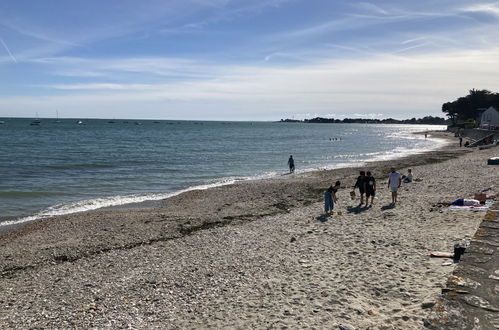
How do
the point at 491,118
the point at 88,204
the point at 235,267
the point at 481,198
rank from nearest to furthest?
the point at 235,267
the point at 481,198
the point at 88,204
the point at 491,118

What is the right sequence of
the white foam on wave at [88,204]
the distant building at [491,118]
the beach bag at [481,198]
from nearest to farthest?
the beach bag at [481,198]
the white foam on wave at [88,204]
the distant building at [491,118]

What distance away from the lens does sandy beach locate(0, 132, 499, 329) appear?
7.71 meters

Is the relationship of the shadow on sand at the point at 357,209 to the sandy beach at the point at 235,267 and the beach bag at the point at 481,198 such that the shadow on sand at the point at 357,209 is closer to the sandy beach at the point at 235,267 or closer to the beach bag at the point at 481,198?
the sandy beach at the point at 235,267

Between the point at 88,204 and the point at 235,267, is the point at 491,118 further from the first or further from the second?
the point at 235,267

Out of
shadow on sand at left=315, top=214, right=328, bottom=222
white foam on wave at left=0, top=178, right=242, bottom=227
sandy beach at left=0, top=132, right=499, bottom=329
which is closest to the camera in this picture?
sandy beach at left=0, top=132, right=499, bottom=329

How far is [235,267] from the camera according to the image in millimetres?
10430

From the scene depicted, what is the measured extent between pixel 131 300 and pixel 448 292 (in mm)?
6576

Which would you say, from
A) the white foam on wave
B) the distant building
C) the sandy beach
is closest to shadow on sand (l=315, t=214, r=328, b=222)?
the sandy beach

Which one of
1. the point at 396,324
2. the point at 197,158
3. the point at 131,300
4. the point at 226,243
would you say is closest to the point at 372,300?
the point at 396,324

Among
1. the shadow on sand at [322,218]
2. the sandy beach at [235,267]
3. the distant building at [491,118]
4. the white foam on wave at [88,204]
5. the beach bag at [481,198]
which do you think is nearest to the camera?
the sandy beach at [235,267]

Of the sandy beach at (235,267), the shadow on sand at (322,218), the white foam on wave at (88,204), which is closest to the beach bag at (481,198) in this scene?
the sandy beach at (235,267)

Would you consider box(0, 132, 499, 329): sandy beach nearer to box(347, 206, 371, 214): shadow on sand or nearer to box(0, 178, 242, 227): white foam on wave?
box(347, 206, 371, 214): shadow on sand

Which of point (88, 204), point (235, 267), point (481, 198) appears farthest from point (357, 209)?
point (88, 204)

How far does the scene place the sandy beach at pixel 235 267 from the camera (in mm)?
7715
